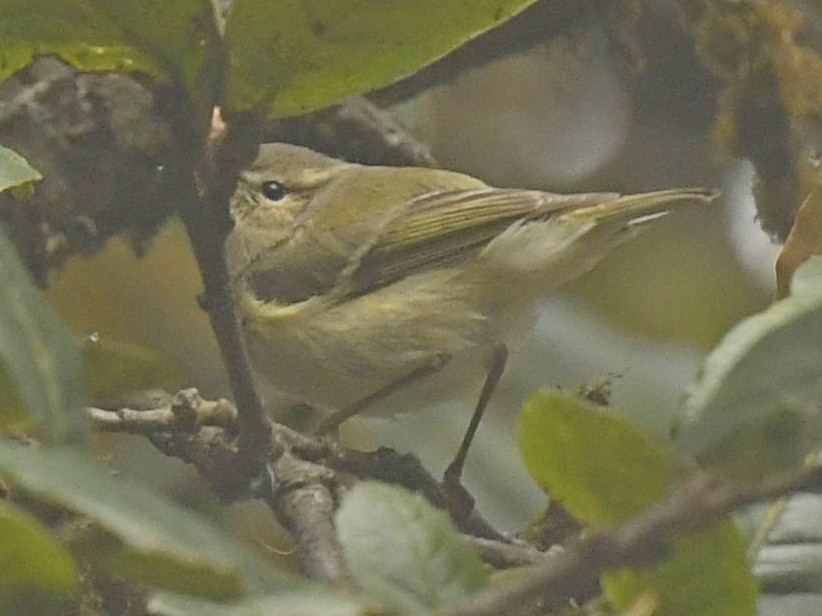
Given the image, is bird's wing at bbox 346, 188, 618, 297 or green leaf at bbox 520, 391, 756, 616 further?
bird's wing at bbox 346, 188, 618, 297

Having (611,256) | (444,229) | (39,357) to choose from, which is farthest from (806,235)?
(611,256)

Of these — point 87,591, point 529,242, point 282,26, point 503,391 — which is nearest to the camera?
point 282,26

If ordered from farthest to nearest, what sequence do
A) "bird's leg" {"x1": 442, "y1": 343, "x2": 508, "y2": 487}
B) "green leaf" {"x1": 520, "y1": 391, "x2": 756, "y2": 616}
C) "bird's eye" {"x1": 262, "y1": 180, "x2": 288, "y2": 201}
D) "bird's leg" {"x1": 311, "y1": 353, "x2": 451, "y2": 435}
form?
1. "bird's eye" {"x1": 262, "y1": 180, "x2": 288, "y2": 201}
2. "bird's leg" {"x1": 311, "y1": 353, "x2": 451, "y2": 435}
3. "bird's leg" {"x1": 442, "y1": 343, "x2": 508, "y2": 487}
4. "green leaf" {"x1": 520, "y1": 391, "x2": 756, "y2": 616}

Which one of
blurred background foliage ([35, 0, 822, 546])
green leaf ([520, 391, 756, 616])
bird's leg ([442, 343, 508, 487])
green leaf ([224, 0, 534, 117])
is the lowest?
blurred background foliage ([35, 0, 822, 546])

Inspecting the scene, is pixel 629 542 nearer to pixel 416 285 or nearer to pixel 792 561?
pixel 792 561

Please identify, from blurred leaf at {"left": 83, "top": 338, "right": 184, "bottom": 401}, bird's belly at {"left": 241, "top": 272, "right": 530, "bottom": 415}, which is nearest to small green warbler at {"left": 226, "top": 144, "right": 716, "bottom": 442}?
bird's belly at {"left": 241, "top": 272, "right": 530, "bottom": 415}

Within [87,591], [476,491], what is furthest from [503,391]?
[87,591]

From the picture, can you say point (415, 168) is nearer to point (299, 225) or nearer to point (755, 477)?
point (299, 225)

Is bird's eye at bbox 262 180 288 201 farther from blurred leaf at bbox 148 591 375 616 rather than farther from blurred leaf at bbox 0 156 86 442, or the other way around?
blurred leaf at bbox 148 591 375 616
